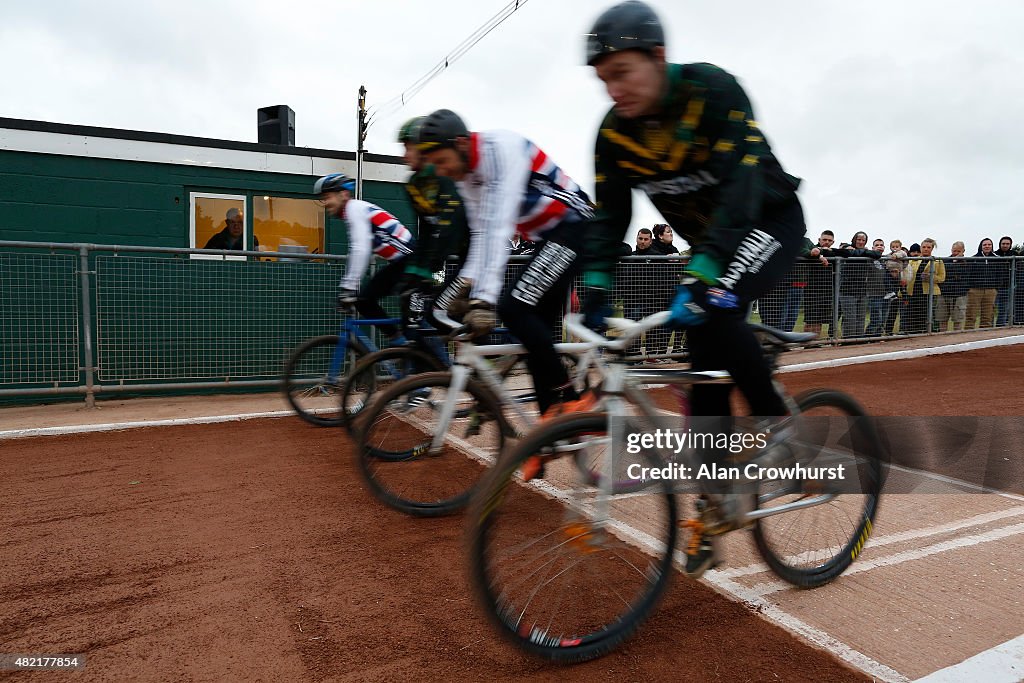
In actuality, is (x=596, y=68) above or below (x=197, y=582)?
above

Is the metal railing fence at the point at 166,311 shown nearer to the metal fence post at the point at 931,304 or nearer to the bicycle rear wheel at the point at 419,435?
the bicycle rear wheel at the point at 419,435

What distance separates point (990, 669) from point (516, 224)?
3.00 metres

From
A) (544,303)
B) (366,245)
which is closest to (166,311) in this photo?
(366,245)

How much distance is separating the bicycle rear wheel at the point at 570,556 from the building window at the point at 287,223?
8265 millimetres

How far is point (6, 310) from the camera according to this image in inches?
294

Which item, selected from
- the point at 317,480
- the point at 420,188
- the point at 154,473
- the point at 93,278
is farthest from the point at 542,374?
the point at 93,278

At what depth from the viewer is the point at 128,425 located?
248 inches

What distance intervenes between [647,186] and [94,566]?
122 inches

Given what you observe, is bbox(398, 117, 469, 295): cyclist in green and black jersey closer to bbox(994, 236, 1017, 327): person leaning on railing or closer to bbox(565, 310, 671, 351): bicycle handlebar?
bbox(565, 310, 671, 351): bicycle handlebar

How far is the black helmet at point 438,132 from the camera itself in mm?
3734

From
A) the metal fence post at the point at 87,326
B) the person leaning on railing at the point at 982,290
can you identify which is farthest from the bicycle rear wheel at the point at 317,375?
the person leaning on railing at the point at 982,290

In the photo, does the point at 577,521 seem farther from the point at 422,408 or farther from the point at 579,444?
the point at 422,408

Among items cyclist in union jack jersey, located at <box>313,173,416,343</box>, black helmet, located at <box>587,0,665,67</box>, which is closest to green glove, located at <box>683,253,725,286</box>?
black helmet, located at <box>587,0,665,67</box>

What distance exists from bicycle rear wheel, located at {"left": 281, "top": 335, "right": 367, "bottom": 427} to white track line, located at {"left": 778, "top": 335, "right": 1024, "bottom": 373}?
19.4ft
